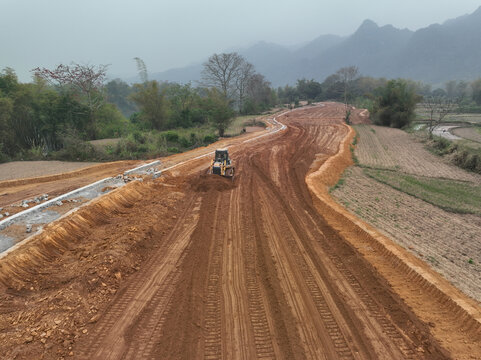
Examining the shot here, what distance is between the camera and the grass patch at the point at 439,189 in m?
10.9

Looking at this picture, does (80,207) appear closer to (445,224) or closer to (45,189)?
(45,189)

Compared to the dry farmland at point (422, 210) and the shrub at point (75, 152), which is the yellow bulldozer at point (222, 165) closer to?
the dry farmland at point (422, 210)

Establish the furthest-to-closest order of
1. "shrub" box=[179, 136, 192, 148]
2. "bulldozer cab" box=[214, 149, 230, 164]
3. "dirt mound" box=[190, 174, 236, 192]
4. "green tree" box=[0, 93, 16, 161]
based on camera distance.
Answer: "shrub" box=[179, 136, 192, 148], "green tree" box=[0, 93, 16, 161], "bulldozer cab" box=[214, 149, 230, 164], "dirt mound" box=[190, 174, 236, 192]

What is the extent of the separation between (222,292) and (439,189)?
1295 cm

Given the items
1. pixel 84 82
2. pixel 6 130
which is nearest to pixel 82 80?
pixel 84 82

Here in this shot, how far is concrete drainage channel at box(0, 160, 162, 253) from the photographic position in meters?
7.10

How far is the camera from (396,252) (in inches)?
279

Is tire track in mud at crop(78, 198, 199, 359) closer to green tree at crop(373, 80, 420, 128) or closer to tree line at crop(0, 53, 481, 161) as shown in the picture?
tree line at crop(0, 53, 481, 161)

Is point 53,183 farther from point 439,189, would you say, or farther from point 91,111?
point 439,189

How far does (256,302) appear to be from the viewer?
18.6ft

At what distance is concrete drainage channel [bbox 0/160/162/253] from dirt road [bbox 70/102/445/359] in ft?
12.0

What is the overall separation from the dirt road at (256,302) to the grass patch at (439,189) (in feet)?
19.9

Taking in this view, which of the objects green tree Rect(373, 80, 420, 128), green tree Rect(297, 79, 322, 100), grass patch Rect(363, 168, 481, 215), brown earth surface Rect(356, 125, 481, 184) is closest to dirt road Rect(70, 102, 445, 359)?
grass patch Rect(363, 168, 481, 215)

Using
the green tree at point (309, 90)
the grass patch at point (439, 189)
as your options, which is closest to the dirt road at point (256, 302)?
the grass patch at point (439, 189)
